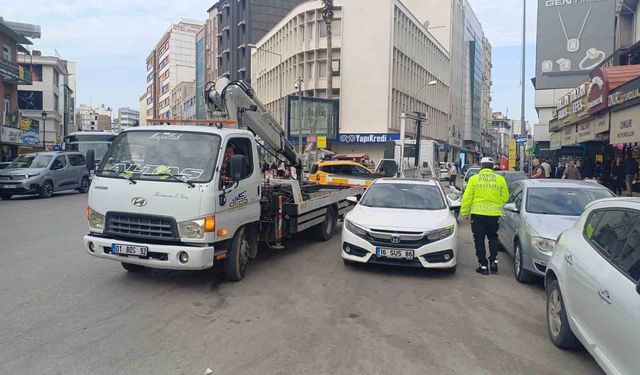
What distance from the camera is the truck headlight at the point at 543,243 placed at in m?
6.96

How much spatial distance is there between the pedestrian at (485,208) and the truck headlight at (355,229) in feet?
5.67

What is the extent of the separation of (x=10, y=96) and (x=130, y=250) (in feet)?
133

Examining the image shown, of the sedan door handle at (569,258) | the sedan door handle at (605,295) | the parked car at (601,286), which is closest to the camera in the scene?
the parked car at (601,286)

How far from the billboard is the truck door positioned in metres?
26.9

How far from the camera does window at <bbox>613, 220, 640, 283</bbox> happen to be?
3.56 meters

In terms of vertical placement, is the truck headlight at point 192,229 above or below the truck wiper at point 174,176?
below

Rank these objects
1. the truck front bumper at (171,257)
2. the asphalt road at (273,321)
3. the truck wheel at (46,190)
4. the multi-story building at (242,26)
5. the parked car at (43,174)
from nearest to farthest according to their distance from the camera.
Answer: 1. the asphalt road at (273,321)
2. the truck front bumper at (171,257)
3. the parked car at (43,174)
4. the truck wheel at (46,190)
5. the multi-story building at (242,26)

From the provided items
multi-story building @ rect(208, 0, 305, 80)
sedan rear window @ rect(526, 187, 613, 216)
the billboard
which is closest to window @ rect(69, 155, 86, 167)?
sedan rear window @ rect(526, 187, 613, 216)

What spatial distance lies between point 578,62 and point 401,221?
27433 millimetres

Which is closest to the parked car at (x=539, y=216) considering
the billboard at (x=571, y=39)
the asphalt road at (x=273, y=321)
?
the asphalt road at (x=273, y=321)

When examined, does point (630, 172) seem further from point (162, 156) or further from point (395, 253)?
point (162, 156)

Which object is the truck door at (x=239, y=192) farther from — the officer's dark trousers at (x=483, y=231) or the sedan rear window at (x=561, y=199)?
the sedan rear window at (x=561, y=199)

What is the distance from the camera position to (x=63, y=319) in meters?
Answer: 5.46

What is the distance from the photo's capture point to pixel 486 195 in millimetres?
8203
